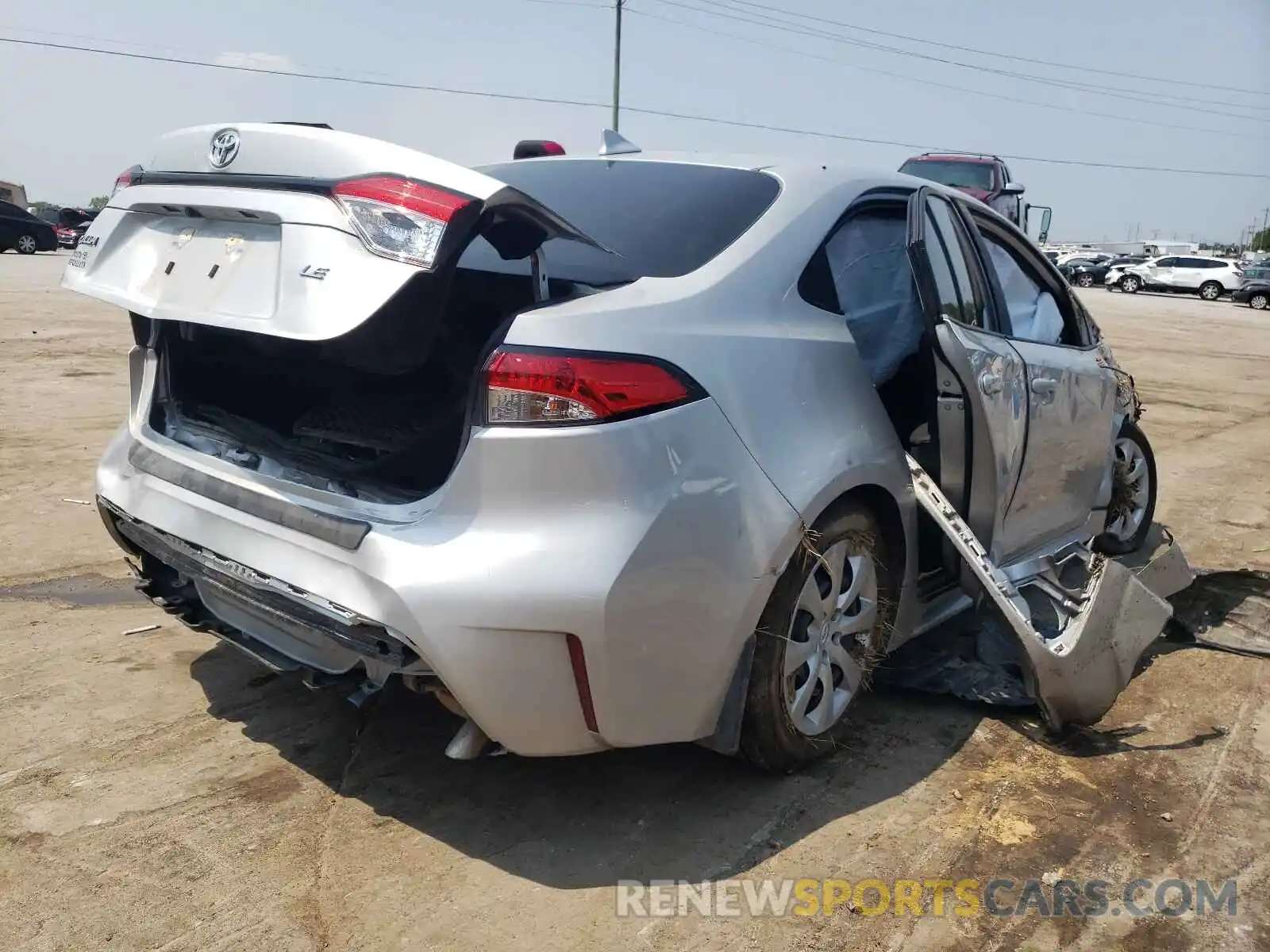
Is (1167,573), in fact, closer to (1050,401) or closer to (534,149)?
(1050,401)

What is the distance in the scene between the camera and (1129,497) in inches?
206

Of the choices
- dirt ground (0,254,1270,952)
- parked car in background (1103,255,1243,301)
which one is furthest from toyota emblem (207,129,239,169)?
parked car in background (1103,255,1243,301)

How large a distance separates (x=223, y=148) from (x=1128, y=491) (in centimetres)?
435

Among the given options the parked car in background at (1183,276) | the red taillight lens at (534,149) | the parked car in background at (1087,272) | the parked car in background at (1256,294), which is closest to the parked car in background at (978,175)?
the red taillight lens at (534,149)

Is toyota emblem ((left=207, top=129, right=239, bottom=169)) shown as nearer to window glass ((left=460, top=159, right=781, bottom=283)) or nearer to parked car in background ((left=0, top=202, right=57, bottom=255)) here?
window glass ((left=460, top=159, right=781, bottom=283))

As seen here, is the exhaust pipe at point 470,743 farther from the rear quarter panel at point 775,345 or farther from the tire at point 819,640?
the rear quarter panel at point 775,345

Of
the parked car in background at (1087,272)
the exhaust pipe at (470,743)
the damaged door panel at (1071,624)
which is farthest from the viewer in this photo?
the parked car in background at (1087,272)

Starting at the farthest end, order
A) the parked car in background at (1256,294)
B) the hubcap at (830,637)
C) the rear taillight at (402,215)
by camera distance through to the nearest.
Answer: the parked car in background at (1256,294)
the hubcap at (830,637)
the rear taillight at (402,215)

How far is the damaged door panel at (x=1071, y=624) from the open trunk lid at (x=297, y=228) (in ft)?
5.02

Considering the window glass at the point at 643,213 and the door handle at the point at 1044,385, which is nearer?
the window glass at the point at 643,213

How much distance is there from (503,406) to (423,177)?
0.54 metres

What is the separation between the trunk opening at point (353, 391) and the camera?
9.21ft

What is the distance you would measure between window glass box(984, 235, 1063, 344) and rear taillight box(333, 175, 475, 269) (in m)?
2.53

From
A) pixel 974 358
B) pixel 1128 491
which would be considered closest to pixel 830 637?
pixel 974 358
